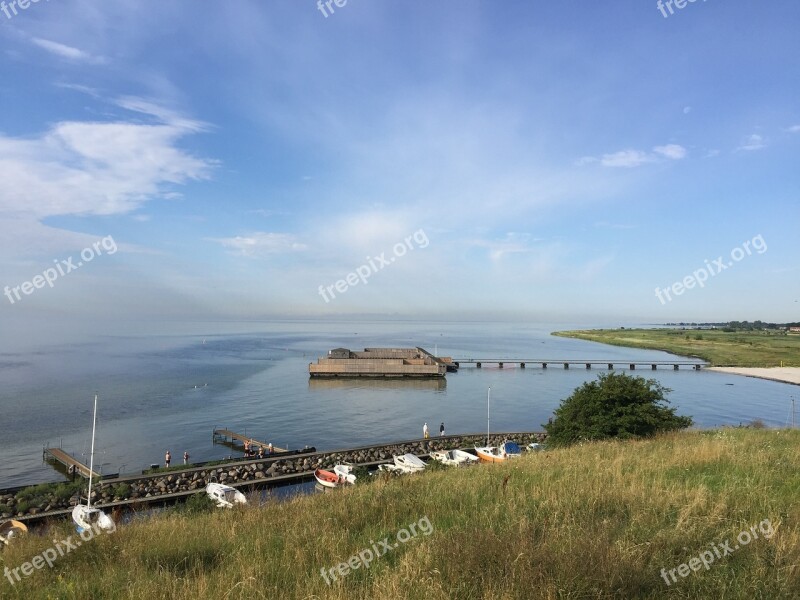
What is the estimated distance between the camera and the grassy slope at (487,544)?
13.0 ft

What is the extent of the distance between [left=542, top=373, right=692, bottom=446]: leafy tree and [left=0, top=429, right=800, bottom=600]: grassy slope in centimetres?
Result: 978

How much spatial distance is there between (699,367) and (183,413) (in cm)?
9615

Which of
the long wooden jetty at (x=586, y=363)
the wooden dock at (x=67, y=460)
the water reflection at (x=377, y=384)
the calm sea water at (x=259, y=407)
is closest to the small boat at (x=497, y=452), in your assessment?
the calm sea water at (x=259, y=407)

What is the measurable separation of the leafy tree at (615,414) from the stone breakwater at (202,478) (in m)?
15.0

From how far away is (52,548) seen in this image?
6.13m

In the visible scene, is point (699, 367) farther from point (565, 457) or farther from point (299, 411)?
point (565, 457)

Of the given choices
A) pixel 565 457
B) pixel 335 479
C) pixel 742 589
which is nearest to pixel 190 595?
pixel 742 589

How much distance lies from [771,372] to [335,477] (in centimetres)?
9000

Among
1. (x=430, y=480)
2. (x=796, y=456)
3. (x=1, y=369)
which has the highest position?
(x=796, y=456)

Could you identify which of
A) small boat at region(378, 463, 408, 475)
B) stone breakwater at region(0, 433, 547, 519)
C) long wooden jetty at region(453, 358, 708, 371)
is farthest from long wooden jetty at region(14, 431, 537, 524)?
long wooden jetty at region(453, 358, 708, 371)

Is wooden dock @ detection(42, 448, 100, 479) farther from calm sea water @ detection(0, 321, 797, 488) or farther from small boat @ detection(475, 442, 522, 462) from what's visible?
small boat @ detection(475, 442, 522, 462)

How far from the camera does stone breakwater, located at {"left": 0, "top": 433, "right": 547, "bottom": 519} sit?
888 inches

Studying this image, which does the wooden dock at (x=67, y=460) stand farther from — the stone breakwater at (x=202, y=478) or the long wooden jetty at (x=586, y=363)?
the long wooden jetty at (x=586, y=363)

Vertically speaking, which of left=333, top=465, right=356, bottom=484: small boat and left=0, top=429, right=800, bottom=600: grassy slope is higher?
left=0, top=429, right=800, bottom=600: grassy slope
